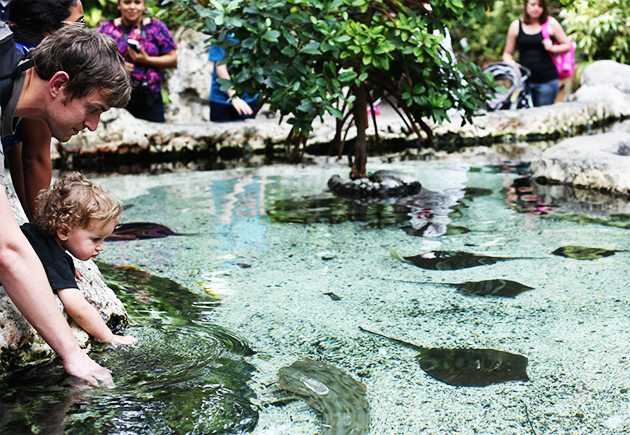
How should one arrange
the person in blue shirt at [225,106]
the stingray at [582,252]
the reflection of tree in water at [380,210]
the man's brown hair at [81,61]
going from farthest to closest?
the person in blue shirt at [225,106], the reflection of tree in water at [380,210], the stingray at [582,252], the man's brown hair at [81,61]

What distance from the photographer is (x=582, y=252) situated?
3.65 metres

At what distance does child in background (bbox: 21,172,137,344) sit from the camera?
2.26 meters

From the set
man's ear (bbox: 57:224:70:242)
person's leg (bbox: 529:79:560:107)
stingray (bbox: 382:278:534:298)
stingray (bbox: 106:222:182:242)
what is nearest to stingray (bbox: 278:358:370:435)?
man's ear (bbox: 57:224:70:242)

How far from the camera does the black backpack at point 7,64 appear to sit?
2.04 meters

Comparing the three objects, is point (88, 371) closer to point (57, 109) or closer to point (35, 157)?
point (57, 109)

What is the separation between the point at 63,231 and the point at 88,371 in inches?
21.7

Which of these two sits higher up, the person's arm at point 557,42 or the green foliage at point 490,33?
the green foliage at point 490,33

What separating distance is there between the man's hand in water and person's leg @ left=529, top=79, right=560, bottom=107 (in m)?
8.50

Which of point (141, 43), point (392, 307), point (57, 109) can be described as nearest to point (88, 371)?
point (57, 109)

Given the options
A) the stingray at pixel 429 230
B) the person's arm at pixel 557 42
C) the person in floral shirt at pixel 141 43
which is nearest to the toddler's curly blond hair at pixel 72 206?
the stingray at pixel 429 230

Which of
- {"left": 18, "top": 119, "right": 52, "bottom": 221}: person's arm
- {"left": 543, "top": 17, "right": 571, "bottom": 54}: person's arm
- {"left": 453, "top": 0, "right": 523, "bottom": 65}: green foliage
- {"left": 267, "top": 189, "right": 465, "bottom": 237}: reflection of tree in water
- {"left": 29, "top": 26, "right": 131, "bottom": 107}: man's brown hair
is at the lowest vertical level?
{"left": 267, "top": 189, "right": 465, "bottom": 237}: reflection of tree in water

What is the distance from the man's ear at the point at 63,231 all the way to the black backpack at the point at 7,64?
1.50 feet

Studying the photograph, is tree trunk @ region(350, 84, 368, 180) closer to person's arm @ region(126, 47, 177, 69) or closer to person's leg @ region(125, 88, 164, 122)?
person's arm @ region(126, 47, 177, 69)

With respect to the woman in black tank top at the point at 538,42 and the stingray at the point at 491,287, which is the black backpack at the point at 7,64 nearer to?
the stingray at the point at 491,287
